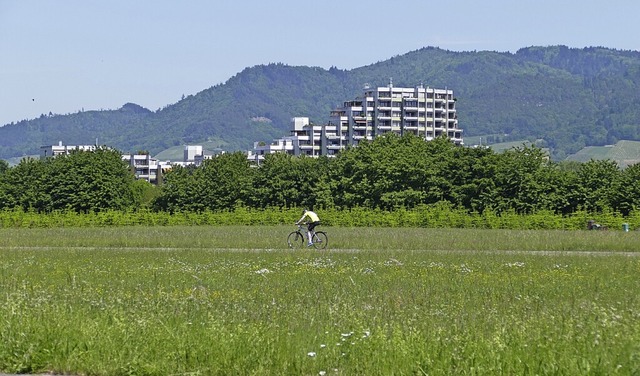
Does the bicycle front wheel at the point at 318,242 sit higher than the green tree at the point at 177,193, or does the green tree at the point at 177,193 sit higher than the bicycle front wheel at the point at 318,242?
the green tree at the point at 177,193

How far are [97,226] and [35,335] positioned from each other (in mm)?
66614

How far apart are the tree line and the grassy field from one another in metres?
48.8

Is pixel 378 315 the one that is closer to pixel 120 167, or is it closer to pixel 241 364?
pixel 241 364

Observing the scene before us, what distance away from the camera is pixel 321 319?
1499cm

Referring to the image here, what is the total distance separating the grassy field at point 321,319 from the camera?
446 inches

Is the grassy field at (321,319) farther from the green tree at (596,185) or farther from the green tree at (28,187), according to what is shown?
the green tree at (28,187)

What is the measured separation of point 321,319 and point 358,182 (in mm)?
74976

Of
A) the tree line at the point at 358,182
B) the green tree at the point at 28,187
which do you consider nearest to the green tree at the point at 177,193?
the tree line at the point at 358,182

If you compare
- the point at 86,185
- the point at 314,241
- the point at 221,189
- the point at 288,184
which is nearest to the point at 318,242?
the point at 314,241

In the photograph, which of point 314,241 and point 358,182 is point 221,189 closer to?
point 358,182

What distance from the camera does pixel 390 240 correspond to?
Answer: 1844 inches

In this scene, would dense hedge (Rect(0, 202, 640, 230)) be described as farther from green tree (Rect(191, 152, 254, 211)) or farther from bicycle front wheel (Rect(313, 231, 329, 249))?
bicycle front wheel (Rect(313, 231, 329, 249))

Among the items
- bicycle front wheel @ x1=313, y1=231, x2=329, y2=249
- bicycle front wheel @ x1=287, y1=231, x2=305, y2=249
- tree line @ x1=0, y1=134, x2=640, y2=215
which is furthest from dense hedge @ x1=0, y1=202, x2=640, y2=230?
bicycle front wheel @ x1=313, y1=231, x2=329, y2=249

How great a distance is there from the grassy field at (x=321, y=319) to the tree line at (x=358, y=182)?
48.8 meters
